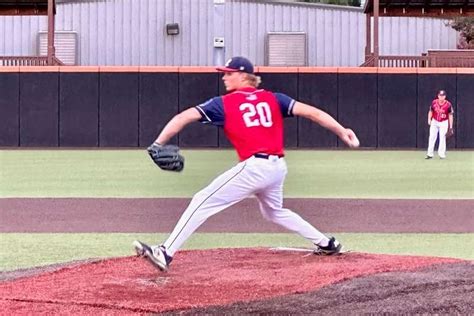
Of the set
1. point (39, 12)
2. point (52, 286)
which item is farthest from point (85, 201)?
point (39, 12)

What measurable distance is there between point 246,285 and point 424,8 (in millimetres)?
27383

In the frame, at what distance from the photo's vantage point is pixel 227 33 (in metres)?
38.9

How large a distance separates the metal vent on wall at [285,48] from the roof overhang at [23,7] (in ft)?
27.5

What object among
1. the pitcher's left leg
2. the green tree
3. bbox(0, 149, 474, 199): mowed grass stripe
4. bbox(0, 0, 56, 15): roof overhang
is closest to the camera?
the pitcher's left leg

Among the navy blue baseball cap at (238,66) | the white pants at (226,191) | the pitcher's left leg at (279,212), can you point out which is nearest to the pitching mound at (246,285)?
the pitcher's left leg at (279,212)

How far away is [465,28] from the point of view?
4100cm

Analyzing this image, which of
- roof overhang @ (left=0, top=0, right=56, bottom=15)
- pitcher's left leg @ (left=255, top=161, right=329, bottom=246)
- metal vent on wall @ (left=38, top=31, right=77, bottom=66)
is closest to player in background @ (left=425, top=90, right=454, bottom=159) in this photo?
roof overhang @ (left=0, top=0, right=56, bottom=15)

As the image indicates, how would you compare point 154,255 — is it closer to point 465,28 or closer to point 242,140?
point 242,140

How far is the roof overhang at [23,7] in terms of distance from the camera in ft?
108

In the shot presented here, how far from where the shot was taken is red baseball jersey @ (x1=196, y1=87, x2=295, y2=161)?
805cm

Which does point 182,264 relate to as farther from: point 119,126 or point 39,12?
point 39,12

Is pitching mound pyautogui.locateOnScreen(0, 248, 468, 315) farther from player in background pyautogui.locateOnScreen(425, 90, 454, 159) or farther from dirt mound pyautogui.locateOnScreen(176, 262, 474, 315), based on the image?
player in background pyautogui.locateOnScreen(425, 90, 454, 159)

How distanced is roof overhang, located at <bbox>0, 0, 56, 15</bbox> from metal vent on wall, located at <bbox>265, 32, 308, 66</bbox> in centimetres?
839

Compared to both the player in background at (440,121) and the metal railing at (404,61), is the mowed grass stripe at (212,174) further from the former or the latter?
the metal railing at (404,61)
